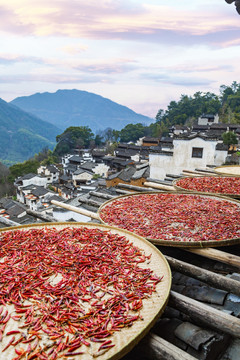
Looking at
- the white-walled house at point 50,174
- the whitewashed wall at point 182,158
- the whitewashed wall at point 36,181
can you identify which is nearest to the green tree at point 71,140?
the white-walled house at point 50,174

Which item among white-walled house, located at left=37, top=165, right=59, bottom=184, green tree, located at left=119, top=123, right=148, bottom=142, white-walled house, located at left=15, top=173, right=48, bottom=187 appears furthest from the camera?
green tree, located at left=119, top=123, right=148, bottom=142

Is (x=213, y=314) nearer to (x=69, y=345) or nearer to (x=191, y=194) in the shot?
(x=69, y=345)

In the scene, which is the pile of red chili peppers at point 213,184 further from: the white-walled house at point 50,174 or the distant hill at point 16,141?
the distant hill at point 16,141

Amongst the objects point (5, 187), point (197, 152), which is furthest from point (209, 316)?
point (5, 187)

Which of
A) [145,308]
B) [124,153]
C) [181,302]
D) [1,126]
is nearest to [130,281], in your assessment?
[145,308]

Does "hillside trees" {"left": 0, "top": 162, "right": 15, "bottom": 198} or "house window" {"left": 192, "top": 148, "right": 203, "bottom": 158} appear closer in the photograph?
"house window" {"left": 192, "top": 148, "right": 203, "bottom": 158}

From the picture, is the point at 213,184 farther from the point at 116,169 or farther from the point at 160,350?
the point at 116,169

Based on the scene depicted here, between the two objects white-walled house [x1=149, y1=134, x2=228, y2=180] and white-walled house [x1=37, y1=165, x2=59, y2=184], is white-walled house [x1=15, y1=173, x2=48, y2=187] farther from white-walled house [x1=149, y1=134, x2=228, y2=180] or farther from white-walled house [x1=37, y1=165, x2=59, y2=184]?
white-walled house [x1=149, y1=134, x2=228, y2=180]

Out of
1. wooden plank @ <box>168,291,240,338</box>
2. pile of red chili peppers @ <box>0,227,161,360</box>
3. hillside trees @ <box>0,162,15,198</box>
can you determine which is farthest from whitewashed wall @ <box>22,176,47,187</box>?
wooden plank @ <box>168,291,240,338</box>
